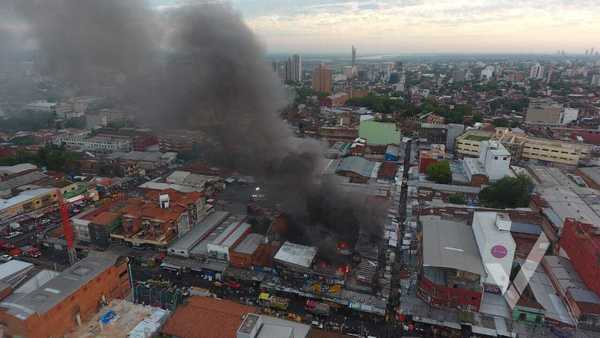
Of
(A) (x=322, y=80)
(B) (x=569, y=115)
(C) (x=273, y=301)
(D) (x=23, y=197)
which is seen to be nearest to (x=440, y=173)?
(C) (x=273, y=301)

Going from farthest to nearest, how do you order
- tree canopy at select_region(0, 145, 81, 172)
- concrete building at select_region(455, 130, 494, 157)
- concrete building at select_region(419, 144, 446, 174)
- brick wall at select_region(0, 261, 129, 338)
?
concrete building at select_region(455, 130, 494, 157) → tree canopy at select_region(0, 145, 81, 172) → concrete building at select_region(419, 144, 446, 174) → brick wall at select_region(0, 261, 129, 338)

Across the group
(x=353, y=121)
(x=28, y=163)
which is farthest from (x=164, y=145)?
(x=353, y=121)

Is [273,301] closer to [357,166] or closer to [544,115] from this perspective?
[357,166]

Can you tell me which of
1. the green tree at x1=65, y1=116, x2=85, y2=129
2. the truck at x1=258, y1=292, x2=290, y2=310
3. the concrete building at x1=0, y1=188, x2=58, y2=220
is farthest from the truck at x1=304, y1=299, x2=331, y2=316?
the green tree at x1=65, y1=116, x2=85, y2=129

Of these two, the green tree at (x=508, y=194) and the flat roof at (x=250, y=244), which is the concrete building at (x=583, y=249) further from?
the flat roof at (x=250, y=244)

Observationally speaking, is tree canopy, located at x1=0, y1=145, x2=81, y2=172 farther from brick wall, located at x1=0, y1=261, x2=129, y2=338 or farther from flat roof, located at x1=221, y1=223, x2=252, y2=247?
brick wall, located at x1=0, y1=261, x2=129, y2=338

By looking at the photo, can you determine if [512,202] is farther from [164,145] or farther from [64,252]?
[164,145]
